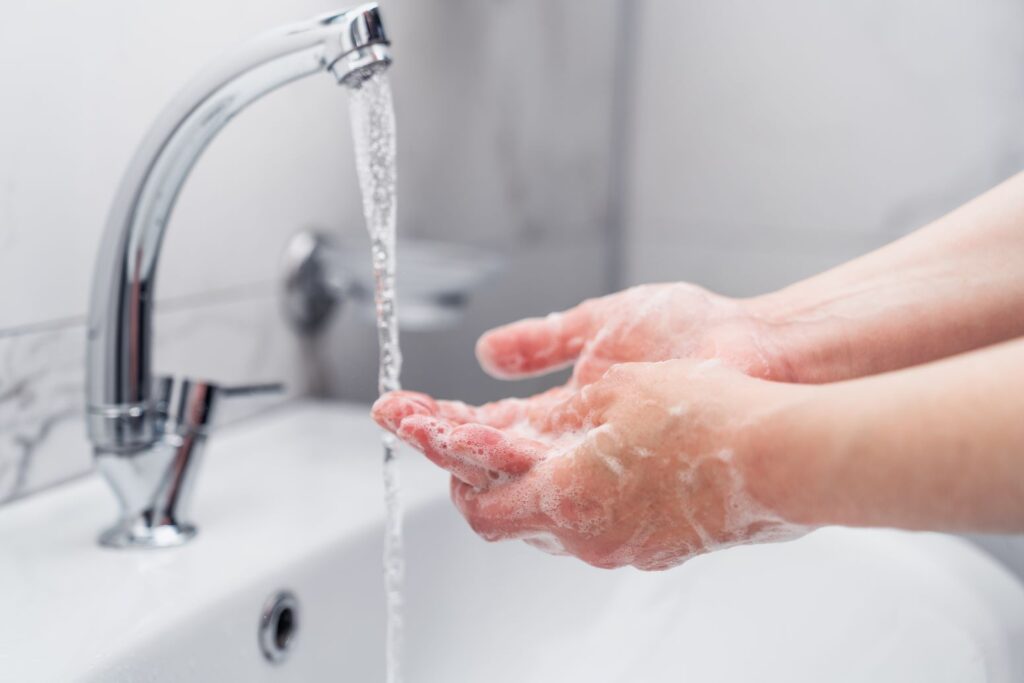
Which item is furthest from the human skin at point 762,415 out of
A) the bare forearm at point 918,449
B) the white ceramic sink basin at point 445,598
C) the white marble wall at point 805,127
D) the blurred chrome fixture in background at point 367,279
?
the white marble wall at point 805,127

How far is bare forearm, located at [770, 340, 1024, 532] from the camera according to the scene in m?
0.37

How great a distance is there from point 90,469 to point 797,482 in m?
0.55

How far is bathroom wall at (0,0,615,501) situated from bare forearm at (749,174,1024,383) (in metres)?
0.47

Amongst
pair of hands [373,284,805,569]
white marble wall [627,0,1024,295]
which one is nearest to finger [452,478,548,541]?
pair of hands [373,284,805,569]

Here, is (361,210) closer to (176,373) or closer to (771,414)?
(176,373)

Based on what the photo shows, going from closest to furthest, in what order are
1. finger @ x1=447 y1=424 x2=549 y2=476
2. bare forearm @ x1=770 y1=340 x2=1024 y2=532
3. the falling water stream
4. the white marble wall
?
bare forearm @ x1=770 y1=340 x2=1024 y2=532, finger @ x1=447 y1=424 x2=549 y2=476, the falling water stream, the white marble wall

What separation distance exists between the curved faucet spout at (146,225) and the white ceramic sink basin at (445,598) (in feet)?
0.31

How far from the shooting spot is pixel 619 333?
62 centimetres

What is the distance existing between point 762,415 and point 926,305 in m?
0.21

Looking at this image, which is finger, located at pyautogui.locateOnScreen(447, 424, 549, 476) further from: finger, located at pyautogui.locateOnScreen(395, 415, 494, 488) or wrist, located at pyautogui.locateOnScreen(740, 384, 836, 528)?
wrist, located at pyautogui.locateOnScreen(740, 384, 836, 528)

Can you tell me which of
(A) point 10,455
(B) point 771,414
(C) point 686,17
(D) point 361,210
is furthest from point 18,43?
(C) point 686,17

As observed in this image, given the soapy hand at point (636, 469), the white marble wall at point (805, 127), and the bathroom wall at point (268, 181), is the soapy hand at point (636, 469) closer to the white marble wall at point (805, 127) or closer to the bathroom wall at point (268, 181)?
the bathroom wall at point (268, 181)

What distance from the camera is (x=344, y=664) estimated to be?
67 cm

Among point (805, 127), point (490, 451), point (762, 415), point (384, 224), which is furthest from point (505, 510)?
point (805, 127)
